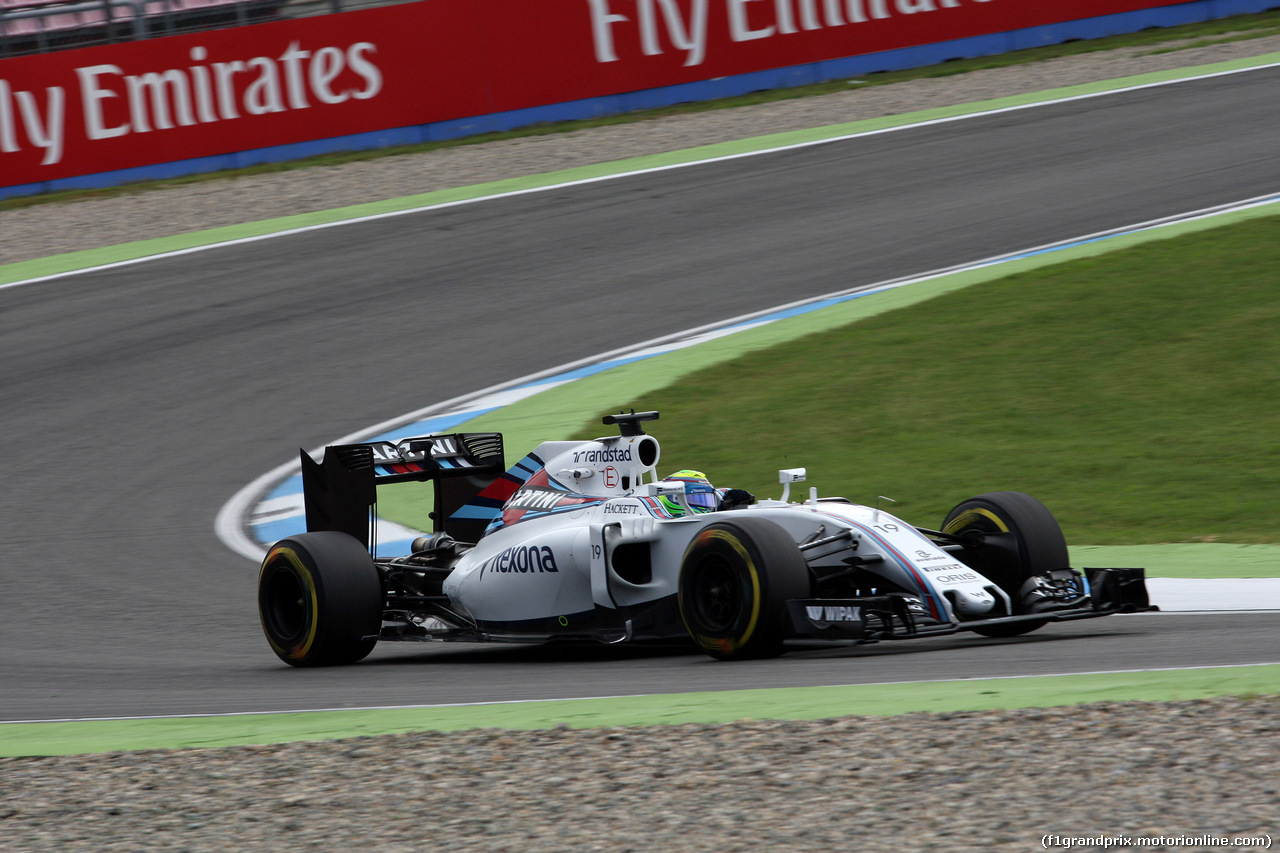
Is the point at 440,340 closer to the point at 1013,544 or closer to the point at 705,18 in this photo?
the point at 1013,544

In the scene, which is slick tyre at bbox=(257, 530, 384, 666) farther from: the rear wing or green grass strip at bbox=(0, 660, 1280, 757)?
green grass strip at bbox=(0, 660, 1280, 757)

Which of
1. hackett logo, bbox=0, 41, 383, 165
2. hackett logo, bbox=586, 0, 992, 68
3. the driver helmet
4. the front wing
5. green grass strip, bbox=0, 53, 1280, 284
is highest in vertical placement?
hackett logo, bbox=586, 0, 992, 68

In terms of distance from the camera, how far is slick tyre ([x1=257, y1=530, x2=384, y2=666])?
27.7 ft

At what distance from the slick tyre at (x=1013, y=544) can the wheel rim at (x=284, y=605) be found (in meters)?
3.38

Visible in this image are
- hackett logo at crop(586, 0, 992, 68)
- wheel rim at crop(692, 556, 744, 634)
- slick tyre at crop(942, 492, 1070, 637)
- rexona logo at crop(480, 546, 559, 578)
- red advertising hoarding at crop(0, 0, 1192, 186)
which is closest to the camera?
wheel rim at crop(692, 556, 744, 634)

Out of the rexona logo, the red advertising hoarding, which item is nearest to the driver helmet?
the rexona logo

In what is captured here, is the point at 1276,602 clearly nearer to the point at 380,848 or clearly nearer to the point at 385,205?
the point at 380,848

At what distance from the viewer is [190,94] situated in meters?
21.9

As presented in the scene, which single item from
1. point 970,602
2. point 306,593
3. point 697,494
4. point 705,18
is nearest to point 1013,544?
point 970,602

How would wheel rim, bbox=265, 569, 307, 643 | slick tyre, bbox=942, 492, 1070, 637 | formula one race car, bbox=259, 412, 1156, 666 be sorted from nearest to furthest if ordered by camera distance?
formula one race car, bbox=259, 412, 1156, 666 < slick tyre, bbox=942, 492, 1070, 637 < wheel rim, bbox=265, 569, 307, 643

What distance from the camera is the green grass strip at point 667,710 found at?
5.84 m

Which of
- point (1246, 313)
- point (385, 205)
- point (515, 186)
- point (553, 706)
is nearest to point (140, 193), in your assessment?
point (385, 205)

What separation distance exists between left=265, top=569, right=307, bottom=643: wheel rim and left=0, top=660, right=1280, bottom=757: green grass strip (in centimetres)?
158

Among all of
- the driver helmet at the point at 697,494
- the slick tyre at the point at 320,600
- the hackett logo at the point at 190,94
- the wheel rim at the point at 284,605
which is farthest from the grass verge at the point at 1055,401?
the hackett logo at the point at 190,94
